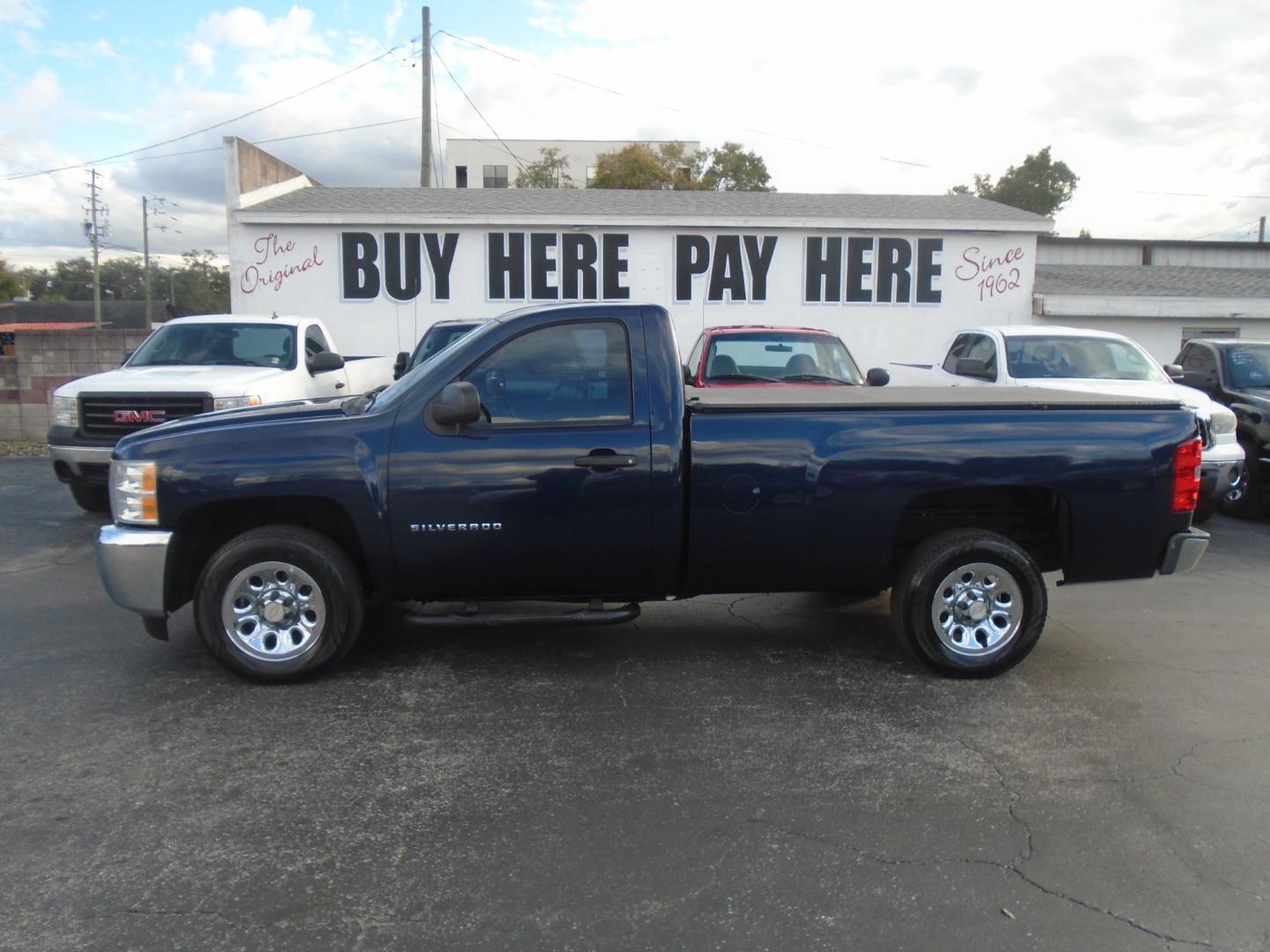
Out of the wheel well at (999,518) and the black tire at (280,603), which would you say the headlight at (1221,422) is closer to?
the wheel well at (999,518)

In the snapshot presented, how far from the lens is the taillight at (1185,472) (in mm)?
5043

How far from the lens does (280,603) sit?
4922 millimetres

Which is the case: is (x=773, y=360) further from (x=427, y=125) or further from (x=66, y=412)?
(x=427, y=125)

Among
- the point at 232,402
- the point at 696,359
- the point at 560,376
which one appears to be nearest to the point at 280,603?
the point at 560,376

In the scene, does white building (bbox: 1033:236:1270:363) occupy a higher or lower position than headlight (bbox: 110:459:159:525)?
higher

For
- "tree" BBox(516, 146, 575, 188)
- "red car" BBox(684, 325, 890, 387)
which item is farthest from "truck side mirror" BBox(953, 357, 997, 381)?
"tree" BBox(516, 146, 575, 188)

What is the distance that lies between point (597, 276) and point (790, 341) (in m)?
7.71

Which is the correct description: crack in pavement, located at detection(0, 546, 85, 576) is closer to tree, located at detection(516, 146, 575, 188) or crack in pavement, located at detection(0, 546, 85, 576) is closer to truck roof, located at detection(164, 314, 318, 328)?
truck roof, located at detection(164, 314, 318, 328)

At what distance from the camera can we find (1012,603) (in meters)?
5.12

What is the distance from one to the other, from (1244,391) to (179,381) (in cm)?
1054

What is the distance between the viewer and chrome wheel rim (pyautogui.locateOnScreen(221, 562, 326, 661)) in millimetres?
4887

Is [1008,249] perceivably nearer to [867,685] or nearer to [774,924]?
[867,685]

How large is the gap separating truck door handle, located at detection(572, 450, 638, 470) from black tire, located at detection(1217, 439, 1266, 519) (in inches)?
296

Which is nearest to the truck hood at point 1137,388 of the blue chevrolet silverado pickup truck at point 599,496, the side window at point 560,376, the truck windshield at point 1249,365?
the truck windshield at point 1249,365
